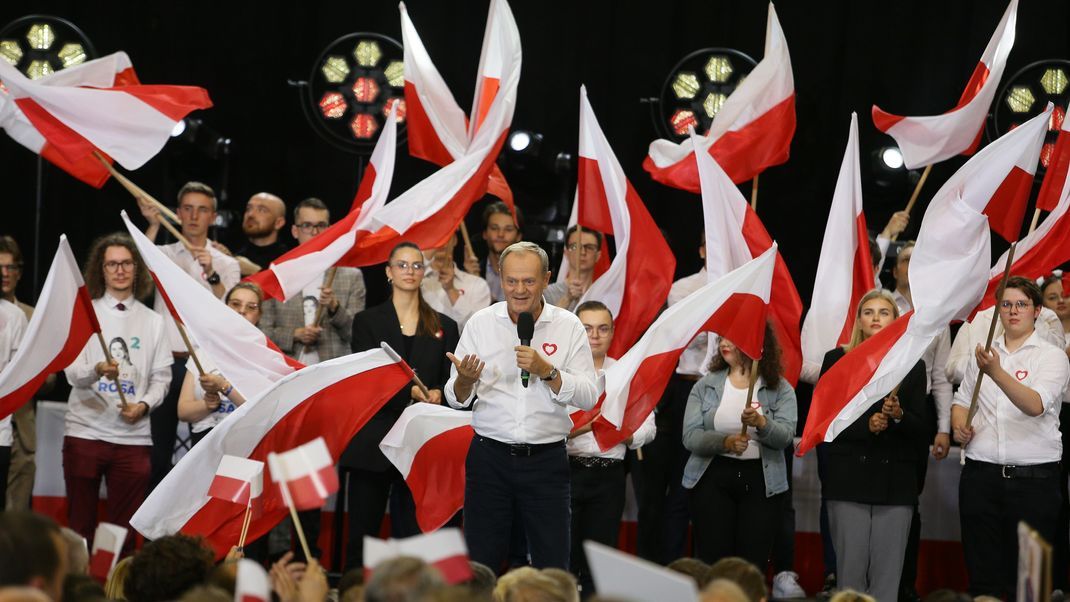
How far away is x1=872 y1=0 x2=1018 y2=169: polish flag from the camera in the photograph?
734 cm

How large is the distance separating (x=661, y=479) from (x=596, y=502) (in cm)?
93

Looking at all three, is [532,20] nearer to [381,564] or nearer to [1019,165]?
[1019,165]

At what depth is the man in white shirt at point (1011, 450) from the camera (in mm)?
6785

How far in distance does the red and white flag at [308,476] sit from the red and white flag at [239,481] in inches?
49.9

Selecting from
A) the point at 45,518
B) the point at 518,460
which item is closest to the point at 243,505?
the point at 518,460

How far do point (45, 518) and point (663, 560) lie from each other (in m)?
4.59

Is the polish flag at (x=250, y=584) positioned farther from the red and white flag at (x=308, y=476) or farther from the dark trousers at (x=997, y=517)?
the dark trousers at (x=997, y=517)

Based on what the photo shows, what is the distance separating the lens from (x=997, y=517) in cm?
689

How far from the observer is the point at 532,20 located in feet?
33.5

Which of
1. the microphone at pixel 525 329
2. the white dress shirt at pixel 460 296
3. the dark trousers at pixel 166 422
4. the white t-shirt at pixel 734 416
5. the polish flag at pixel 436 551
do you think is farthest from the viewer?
the white dress shirt at pixel 460 296

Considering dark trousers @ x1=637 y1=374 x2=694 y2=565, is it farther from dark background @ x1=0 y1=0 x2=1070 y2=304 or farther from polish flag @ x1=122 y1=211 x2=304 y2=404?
dark background @ x1=0 y1=0 x2=1070 y2=304

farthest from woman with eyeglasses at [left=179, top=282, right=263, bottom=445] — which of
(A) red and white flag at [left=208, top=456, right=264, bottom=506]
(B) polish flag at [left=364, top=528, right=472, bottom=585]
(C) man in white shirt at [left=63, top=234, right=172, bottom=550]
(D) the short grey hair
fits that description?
(B) polish flag at [left=364, top=528, right=472, bottom=585]

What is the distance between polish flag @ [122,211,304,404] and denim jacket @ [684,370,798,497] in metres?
2.00

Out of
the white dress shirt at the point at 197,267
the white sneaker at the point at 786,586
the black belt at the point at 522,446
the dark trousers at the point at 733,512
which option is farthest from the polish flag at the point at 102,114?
the white sneaker at the point at 786,586
